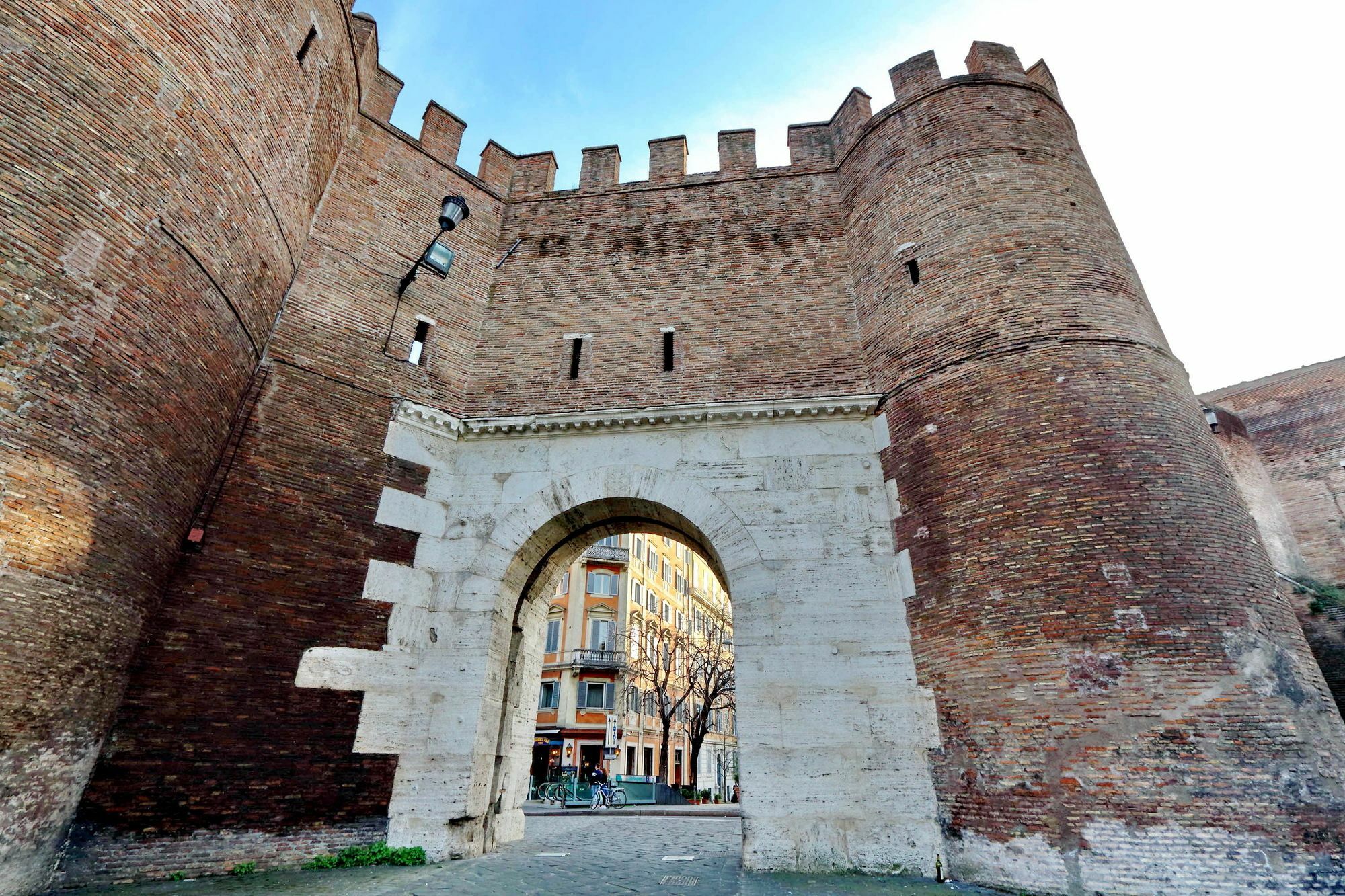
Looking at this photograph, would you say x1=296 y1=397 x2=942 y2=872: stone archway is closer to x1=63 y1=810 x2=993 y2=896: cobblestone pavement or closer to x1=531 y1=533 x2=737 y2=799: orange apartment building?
x1=63 y1=810 x2=993 y2=896: cobblestone pavement

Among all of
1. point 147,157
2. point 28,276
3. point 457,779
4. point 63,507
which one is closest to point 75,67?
point 147,157

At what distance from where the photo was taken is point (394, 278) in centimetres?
1023

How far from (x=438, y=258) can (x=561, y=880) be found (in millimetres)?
8720

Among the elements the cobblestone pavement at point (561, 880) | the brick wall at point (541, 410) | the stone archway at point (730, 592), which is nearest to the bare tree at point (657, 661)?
the stone archway at point (730, 592)

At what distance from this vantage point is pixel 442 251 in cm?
1041

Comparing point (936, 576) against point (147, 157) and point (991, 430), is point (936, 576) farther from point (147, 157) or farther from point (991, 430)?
point (147, 157)

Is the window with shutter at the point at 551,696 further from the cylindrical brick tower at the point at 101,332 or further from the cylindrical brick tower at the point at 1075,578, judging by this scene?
the cylindrical brick tower at the point at 1075,578

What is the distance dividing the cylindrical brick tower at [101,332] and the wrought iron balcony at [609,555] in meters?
24.0

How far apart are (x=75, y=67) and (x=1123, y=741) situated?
38.2ft

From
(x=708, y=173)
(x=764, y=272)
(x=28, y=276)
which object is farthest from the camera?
(x=708, y=173)

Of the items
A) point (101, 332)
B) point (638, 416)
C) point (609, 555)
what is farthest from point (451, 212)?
point (609, 555)

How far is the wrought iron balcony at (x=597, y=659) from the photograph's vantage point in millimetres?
29266

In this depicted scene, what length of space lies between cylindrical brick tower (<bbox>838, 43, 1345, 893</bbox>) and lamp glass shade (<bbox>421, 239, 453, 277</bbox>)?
6.81 meters

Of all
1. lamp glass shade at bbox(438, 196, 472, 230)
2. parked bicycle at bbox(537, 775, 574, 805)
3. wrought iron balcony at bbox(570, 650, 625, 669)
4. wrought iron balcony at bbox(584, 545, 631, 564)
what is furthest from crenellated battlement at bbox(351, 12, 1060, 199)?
wrought iron balcony at bbox(570, 650, 625, 669)
